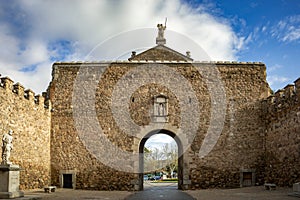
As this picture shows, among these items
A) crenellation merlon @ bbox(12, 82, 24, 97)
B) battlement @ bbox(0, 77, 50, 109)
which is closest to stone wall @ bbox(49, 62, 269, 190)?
battlement @ bbox(0, 77, 50, 109)

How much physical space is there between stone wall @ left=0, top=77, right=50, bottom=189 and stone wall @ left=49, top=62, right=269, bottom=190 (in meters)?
0.78

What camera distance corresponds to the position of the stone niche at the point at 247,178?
16984 millimetres

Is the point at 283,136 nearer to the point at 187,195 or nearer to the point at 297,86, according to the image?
the point at 297,86

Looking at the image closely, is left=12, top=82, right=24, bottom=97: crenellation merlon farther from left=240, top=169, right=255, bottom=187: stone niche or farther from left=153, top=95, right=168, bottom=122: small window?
left=240, top=169, right=255, bottom=187: stone niche

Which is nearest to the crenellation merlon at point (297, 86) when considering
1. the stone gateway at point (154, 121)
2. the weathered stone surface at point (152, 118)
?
the weathered stone surface at point (152, 118)

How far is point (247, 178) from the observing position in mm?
17125

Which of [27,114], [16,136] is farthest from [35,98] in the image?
[16,136]

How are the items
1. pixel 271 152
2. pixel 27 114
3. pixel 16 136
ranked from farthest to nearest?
pixel 271 152
pixel 27 114
pixel 16 136

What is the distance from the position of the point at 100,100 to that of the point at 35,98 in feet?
9.89

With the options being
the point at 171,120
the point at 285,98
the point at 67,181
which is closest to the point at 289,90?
the point at 285,98

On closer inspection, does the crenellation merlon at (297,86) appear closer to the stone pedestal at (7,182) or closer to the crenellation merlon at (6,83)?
the stone pedestal at (7,182)

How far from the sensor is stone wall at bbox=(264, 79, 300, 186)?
13.8 metres

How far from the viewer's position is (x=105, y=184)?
16797mm

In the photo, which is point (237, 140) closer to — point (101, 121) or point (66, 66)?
point (101, 121)
